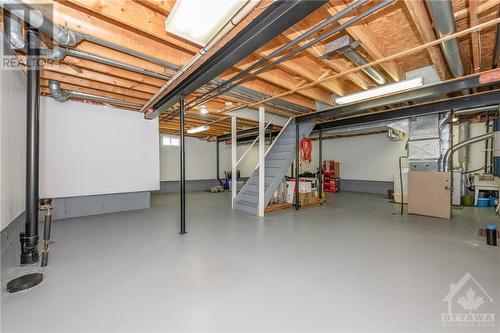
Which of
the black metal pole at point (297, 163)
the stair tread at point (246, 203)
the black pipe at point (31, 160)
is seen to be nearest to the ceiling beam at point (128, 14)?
the black pipe at point (31, 160)

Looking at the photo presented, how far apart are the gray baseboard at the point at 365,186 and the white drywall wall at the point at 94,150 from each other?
25.5 ft

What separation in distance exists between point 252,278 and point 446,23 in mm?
3023

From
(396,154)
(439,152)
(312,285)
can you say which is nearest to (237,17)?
(312,285)

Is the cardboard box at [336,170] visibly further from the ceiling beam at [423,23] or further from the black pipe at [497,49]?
the ceiling beam at [423,23]

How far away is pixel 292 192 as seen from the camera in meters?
5.98

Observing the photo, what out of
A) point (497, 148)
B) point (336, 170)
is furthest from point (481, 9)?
point (336, 170)

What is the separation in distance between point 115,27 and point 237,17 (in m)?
1.50

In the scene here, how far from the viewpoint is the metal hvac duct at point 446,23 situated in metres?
1.78

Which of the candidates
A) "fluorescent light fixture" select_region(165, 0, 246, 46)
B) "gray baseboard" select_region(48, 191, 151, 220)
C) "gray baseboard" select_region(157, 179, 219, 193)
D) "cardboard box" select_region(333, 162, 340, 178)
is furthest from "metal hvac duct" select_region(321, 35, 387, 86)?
"gray baseboard" select_region(157, 179, 219, 193)

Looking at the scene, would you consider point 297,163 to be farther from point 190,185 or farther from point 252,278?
point 190,185

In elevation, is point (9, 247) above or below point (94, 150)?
below

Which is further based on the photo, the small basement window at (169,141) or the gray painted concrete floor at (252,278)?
the small basement window at (169,141)

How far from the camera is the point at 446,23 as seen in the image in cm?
198

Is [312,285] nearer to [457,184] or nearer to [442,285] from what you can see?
[442,285]
